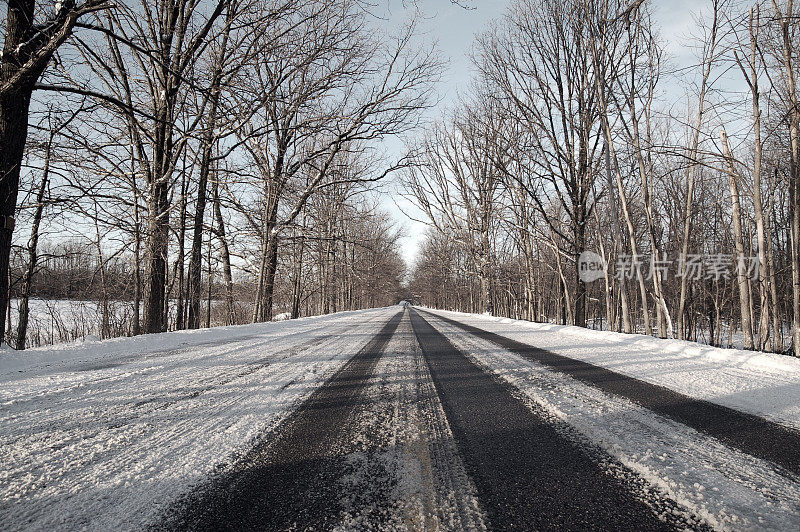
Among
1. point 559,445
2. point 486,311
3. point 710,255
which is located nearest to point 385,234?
point 486,311

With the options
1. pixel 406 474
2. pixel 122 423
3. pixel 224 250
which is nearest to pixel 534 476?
pixel 406 474

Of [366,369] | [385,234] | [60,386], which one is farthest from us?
[385,234]

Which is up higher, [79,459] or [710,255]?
[710,255]

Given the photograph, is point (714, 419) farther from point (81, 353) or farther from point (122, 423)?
point (81, 353)

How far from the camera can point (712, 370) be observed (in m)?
3.82

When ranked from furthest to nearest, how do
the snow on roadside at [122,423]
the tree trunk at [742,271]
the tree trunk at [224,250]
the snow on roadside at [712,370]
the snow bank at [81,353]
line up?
the tree trunk at [224,250]
the tree trunk at [742,271]
the snow bank at [81,353]
the snow on roadside at [712,370]
the snow on roadside at [122,423]

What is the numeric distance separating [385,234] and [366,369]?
1197 inches

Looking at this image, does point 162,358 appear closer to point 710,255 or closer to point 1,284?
point 1,284

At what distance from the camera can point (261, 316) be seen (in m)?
12.7

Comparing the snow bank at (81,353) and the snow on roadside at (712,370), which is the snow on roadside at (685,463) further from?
the snow bank at (81,353)

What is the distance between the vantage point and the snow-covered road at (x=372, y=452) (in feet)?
3.94

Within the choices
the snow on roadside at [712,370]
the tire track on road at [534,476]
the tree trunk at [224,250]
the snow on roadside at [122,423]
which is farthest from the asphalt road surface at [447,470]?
the tree trunk at [224,250]

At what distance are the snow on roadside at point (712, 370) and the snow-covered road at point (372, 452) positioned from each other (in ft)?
0.12

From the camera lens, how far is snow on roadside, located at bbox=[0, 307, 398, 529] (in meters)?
1.26
